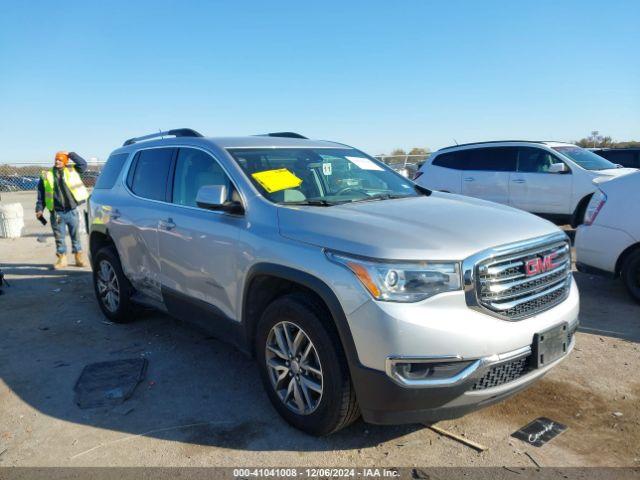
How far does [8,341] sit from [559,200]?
920 centimetres

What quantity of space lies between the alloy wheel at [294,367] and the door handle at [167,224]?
1455 mm

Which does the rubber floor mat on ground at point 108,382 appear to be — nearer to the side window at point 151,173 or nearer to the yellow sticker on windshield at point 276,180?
the side window at point 151,173

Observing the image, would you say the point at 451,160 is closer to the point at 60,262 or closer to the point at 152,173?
the point at 152,173

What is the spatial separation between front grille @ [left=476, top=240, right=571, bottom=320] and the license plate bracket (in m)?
0.14

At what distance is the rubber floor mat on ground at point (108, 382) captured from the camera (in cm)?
374

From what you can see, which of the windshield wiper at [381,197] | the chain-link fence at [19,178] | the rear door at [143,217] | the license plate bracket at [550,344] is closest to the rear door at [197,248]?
→ the rear door at [143,217]

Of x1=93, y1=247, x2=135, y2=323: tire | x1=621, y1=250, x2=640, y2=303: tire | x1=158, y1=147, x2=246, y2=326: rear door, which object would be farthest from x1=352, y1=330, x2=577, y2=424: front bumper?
x1=621, y1=250, x2=640, y2=303: tire

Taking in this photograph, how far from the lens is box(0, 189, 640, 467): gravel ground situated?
2.93 meters

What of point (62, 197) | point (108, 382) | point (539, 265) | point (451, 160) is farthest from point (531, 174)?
point (108, 382)

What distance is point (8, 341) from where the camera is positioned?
200 inches

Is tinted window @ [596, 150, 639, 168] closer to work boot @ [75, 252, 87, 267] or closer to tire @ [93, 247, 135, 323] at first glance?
work boot @ [75, 252, 87, 267]

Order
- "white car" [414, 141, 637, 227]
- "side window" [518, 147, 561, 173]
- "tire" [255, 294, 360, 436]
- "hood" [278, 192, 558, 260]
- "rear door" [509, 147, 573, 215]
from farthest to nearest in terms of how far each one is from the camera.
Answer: "side window" [518, 147, 561, 173] < "rear door" [509, 147, 573, 215] < "white car" [414, 141, 637, 227] < "tire" [255, 294, 360, 436] < "hood" [278, 192, 558, 260]

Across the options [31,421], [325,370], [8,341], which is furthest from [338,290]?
[8,341]

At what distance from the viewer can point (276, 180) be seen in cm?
360
